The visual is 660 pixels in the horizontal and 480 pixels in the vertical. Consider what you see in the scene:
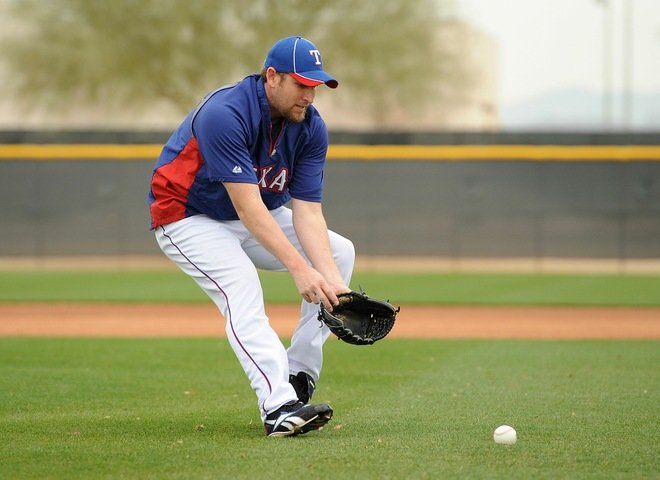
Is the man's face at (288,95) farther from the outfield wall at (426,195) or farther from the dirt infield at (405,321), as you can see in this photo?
the outfield wall at (426,195)

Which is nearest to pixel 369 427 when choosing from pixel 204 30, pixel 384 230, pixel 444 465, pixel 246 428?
pixel 246 428

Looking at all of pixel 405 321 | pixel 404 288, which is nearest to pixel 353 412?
pixel 405 321

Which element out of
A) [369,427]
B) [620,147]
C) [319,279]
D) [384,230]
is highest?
[319,279]

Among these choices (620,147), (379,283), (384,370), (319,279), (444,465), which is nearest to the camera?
(444,465)

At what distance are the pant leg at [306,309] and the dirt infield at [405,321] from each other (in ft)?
15.0

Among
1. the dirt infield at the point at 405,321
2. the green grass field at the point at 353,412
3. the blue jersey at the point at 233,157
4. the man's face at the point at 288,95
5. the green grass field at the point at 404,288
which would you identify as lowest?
the green grass field at the point at 404,288

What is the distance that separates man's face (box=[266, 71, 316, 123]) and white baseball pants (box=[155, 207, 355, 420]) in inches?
23.3

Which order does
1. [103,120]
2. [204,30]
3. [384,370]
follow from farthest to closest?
[103,120] < [204,30] < [384,370]

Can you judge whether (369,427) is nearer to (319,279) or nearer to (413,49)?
(319,279)

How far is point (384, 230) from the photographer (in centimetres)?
2059

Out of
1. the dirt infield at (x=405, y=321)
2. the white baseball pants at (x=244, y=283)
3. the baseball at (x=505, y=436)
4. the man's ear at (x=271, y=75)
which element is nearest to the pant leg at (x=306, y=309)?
the white baseball pants at (x=244, y=283)

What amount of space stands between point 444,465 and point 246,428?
3.89 feet

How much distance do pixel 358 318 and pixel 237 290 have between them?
55 centimetres

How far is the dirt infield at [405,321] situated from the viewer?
9.84 metres
